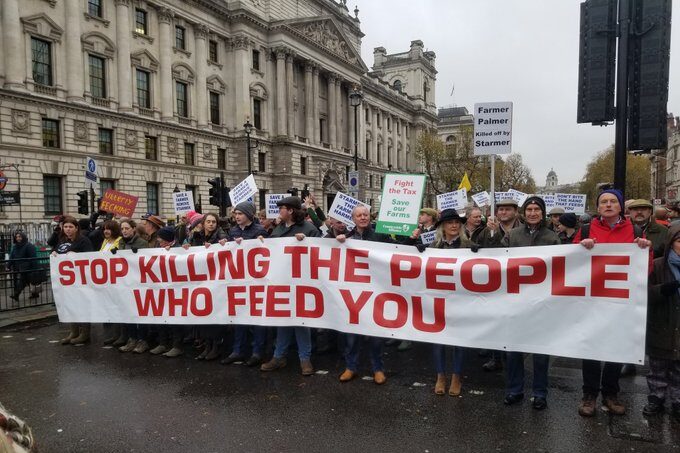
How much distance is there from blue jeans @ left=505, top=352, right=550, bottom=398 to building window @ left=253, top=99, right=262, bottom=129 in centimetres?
4471

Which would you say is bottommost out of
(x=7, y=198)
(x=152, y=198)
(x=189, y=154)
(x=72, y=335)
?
(x=72, y=335)

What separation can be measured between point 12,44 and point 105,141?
7.98 meters

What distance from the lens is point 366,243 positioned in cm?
573

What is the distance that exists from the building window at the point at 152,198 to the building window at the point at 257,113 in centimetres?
1341

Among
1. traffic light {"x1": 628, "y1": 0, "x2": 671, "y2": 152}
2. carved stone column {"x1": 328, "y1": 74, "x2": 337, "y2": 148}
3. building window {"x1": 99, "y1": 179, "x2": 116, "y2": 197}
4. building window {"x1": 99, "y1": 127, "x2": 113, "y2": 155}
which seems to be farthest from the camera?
carved stone column {"x1": 328, "y1": 74, "x2": 337, "y2": 148}

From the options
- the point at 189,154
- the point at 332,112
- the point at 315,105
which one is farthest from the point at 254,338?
the point at 332,112

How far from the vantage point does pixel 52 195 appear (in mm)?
30609

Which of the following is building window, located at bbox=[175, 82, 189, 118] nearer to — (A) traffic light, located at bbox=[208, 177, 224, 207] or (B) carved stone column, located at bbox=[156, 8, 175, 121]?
(B) carved stone column, located at bbox=[156, 8, 175, 121]

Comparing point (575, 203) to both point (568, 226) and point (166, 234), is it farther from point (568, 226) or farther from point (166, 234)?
point (166, 234)

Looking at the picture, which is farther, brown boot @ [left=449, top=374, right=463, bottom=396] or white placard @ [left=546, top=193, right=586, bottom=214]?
white placard @ [left=546, top=193, right=586, bottom=214]

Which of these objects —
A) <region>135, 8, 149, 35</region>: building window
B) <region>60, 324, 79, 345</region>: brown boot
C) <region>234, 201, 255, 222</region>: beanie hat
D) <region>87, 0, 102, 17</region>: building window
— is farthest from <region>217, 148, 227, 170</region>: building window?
<region>234, 201, 255, 222</region>: beanie hat

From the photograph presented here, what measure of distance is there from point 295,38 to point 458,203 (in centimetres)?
4499

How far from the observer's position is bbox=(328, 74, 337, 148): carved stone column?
57266 millimetres

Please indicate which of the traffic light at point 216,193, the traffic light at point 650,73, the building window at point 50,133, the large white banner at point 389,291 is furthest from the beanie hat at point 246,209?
the building window at point 50,133
